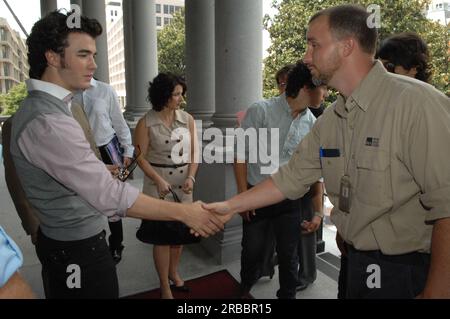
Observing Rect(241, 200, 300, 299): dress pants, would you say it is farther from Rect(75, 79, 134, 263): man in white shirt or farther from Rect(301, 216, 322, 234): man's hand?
Rect(75, 79, 134, 263): man in white shirt

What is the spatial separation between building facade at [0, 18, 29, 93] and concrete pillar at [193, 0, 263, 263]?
97.2 metres

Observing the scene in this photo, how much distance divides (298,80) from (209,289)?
7.34 feet

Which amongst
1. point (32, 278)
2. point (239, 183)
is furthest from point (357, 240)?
point (32, 278)

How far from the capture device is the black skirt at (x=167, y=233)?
10.6ft

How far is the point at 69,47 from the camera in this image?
1.99m

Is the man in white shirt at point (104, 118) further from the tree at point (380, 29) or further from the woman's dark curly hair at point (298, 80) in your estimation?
the tree at point (380, 29)

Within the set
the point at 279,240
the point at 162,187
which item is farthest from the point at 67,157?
the point at 279,240

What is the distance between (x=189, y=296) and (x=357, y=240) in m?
2.30

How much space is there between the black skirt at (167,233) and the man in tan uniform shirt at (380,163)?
63.2 inches

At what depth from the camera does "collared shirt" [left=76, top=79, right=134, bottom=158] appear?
14.2 feet

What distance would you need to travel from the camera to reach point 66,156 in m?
1.74

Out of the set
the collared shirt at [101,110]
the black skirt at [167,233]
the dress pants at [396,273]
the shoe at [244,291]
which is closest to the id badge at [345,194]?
the dress pants at [396,273]

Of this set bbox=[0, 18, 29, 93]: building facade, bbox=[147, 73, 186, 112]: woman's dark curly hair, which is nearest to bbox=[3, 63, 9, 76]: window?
bbox=[0, 18, 29, 93]: building facade

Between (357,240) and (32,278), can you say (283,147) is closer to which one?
(357,240)
